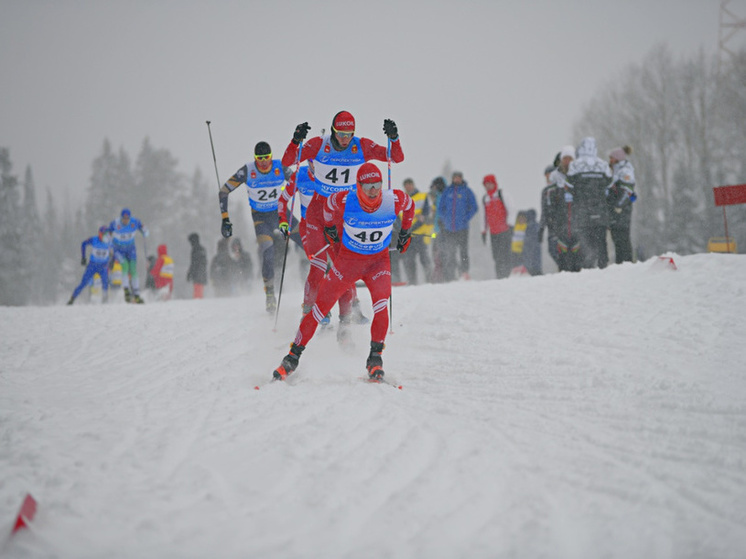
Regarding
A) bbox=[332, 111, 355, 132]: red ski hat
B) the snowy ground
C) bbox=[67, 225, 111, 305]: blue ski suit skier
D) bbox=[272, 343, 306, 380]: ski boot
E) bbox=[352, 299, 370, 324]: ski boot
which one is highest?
bbox=[332, 111, 355, 132]: red ski hat

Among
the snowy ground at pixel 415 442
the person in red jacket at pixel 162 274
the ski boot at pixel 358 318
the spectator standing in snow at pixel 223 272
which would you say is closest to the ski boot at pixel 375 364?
the snowy ground at pixel 415 442

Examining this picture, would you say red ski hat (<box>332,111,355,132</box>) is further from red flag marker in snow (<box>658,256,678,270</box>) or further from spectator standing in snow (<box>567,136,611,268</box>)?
red flag marker in snow (<box>658,256,678,270</box>)

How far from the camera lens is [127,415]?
447 cm

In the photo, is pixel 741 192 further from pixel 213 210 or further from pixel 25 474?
pixel 213 210

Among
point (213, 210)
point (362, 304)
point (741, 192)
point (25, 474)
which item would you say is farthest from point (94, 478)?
point (213, 210)

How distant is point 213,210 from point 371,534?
60209 millimetres

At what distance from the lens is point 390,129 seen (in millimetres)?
6785

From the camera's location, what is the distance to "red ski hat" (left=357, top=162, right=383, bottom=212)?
5.57m

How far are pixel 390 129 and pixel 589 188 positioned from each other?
14.7 ft

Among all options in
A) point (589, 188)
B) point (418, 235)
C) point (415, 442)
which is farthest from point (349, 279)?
point (418, 235)

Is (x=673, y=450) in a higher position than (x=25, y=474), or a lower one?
lower

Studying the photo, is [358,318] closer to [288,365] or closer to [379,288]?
[379,288]

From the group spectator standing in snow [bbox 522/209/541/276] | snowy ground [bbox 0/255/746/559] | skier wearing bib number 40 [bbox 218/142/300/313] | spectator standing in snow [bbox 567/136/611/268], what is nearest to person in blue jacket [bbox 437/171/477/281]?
spectator standing in snow [bbox 522/209/541/276]

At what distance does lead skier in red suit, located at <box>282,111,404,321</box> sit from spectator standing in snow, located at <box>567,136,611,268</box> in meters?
4.08
